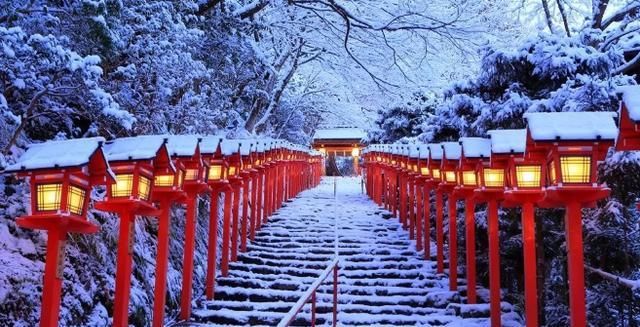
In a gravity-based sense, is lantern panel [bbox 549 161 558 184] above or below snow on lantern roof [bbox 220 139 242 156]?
below

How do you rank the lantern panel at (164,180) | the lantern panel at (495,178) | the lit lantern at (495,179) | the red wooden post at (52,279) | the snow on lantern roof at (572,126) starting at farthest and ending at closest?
1. the lantern panel at (495,178)
2. the lantern panel at (164,180)
3. the lit lantern at (495,179)
4. the snow on lantern roof at (572,126)
5. the red wooden post at (52,279)

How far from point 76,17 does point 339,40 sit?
962 cm

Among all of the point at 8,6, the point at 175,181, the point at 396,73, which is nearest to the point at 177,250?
the point at 175,181

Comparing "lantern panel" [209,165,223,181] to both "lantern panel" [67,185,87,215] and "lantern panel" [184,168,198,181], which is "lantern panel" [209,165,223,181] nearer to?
"lantern panel" [184,168,198,181]

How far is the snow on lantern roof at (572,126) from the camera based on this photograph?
5.33 metres

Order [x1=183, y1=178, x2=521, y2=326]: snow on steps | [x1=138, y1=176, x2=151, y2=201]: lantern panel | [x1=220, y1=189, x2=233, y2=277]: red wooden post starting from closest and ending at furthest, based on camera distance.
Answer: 1. [x1=138, y1=176, x2=151, y2=201]: lantern panel
2. [x1=183, y1=178, x2=521, y2=326]: snow on steps
3. [x1=220, y1=189, x2=233, y2=277]: red wooden post

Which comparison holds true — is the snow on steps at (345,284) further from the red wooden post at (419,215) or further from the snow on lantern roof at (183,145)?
the snow on lantern roof at (183,145)

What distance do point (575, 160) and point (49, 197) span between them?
4.88m

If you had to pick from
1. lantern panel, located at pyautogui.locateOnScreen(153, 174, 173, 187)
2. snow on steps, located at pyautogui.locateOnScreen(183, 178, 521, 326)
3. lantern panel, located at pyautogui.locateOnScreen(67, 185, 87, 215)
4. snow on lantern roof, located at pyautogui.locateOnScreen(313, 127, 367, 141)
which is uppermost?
snow on lantern roof, located at pyautogui.locateOnScreen(313, 127, 367, 141)

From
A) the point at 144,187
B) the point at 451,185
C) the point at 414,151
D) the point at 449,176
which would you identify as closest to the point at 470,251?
the point at 451,185

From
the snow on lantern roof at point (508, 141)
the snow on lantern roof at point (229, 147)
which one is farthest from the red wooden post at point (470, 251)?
the snow on lantern roof at point (229, 147)

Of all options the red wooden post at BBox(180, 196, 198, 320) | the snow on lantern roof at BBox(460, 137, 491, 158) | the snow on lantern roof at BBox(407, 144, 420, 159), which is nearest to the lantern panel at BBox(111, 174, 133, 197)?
the red wooden post at BBox(180, 196, 198, 320)

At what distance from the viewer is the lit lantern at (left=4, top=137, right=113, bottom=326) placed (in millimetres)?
4512

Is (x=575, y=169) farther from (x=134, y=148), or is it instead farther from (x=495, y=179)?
(x=134, y=148)
